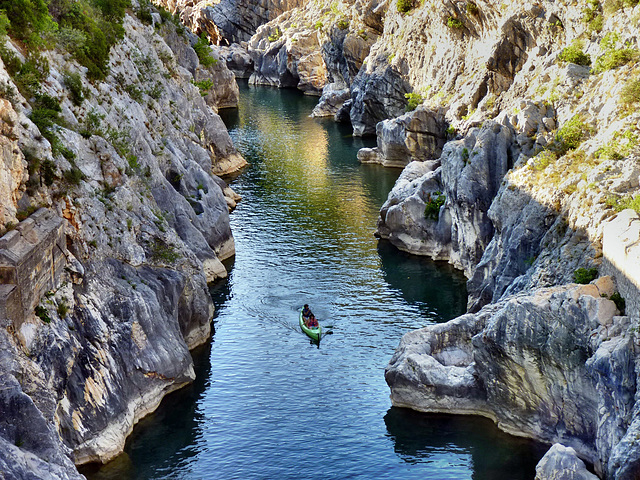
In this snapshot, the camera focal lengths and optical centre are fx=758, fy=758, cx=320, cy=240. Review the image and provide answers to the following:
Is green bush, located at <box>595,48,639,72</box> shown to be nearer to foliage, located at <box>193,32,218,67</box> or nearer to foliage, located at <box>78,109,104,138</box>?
foliage, located at <box>78,109,104,138</box>

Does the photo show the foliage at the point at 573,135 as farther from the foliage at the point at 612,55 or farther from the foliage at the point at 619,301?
the foliage at the point at 619,301

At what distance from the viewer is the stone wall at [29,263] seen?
31.9m

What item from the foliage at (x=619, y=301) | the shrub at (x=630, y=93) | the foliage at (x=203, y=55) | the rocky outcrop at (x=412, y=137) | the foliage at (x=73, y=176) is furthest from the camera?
the foliage at (x=203, y=55)

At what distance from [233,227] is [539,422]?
4105 cm

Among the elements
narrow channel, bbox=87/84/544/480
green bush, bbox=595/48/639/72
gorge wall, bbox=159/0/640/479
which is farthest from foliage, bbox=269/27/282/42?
green bush, bbox=595/48/639/72

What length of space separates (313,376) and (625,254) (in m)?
19.9

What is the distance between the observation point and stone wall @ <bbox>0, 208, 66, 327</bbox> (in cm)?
3189

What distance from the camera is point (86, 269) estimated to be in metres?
39.9

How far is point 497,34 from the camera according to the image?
79.6 metres

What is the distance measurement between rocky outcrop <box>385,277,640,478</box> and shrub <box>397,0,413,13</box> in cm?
7018

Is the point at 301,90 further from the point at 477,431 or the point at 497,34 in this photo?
the point at 477,431

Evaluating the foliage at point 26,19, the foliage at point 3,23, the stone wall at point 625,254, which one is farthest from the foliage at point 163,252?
the stone wall at point 625,254

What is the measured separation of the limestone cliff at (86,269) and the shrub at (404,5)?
55.3m

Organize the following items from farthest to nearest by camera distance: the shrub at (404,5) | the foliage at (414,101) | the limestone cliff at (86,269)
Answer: the shrub at (404,5), the foliage at (414,101), the limestone cliff at (86,269)
